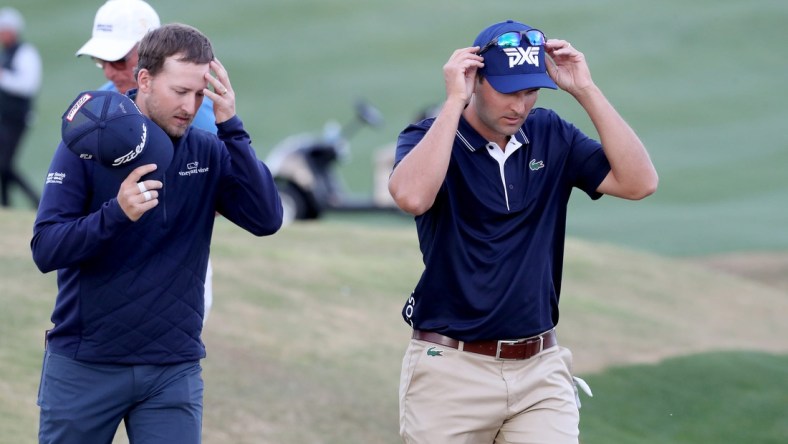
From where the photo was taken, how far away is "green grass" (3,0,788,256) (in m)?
23.5

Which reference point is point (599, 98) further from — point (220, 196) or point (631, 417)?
point (631, 417)

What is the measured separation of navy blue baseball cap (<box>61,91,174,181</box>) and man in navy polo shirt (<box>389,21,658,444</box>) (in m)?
0.93

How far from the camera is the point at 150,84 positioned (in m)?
4.51

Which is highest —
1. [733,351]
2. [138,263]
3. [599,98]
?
[599,98]

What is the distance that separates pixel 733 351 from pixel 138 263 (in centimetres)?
775

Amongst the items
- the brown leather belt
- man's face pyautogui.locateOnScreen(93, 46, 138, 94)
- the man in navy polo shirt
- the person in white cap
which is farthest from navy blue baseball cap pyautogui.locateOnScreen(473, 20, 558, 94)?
man's face pyautogui.locateOnScreen(93, 46, 138, 94)

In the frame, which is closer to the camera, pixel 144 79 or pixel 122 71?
pixel 144 79

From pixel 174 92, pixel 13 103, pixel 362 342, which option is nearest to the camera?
pixel 174 92

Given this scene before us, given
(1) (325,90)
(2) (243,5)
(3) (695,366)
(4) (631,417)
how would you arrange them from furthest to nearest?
(2) (243,5) < (1) (325,90) < (3) (695,366) < (4) (631,417)

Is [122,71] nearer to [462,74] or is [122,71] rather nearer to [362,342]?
[462,74]

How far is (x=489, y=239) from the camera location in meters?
4.69

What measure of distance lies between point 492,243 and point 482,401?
60 centimetres

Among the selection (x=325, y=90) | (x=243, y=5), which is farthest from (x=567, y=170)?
(x=243, y=5)

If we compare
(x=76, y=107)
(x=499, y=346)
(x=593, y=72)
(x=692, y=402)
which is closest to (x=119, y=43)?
(x=76, y=107)
